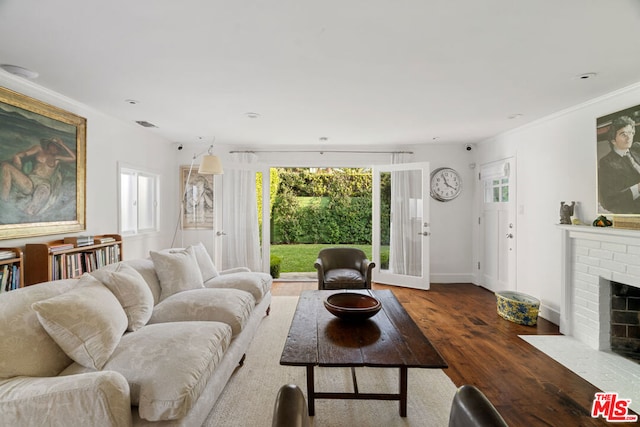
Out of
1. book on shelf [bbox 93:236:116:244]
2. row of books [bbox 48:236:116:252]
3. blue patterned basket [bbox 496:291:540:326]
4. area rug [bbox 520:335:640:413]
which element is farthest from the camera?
blue patterned basket [bbox 496:291:540:326]

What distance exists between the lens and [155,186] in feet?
17.3

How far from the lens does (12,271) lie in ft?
8.50

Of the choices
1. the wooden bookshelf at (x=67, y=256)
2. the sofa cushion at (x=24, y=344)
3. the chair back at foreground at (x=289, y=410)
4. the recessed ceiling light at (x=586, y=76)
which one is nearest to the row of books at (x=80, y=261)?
the wooden bookshelf at (x=67, y=256)

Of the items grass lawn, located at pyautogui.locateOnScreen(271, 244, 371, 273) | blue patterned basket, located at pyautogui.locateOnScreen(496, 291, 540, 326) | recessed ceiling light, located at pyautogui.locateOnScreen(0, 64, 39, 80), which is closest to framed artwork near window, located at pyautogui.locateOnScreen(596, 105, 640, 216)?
blue patterned basket, located at pyautogui.locateOnScreen(496, 291, 540, 326)

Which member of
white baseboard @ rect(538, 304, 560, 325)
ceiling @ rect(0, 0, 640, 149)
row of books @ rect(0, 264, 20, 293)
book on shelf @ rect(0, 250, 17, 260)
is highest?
ceiling @ rect(0, 0, 640, 149)

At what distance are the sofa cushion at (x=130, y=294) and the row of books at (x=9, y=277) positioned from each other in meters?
0.89

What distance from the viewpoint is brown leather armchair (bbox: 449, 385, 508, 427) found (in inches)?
36.5

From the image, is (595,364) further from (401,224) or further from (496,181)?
(401,224)

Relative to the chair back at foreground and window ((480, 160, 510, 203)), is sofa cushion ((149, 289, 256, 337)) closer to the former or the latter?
the chair back at foreground

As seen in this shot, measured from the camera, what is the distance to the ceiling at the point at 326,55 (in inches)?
70.9

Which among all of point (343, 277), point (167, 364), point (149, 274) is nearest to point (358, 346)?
point (167, 364)

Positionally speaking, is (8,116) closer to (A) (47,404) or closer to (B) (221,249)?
(A) (47,404)

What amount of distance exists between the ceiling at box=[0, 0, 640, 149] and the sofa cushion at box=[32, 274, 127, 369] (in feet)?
5.07

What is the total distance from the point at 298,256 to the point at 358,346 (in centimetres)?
641
